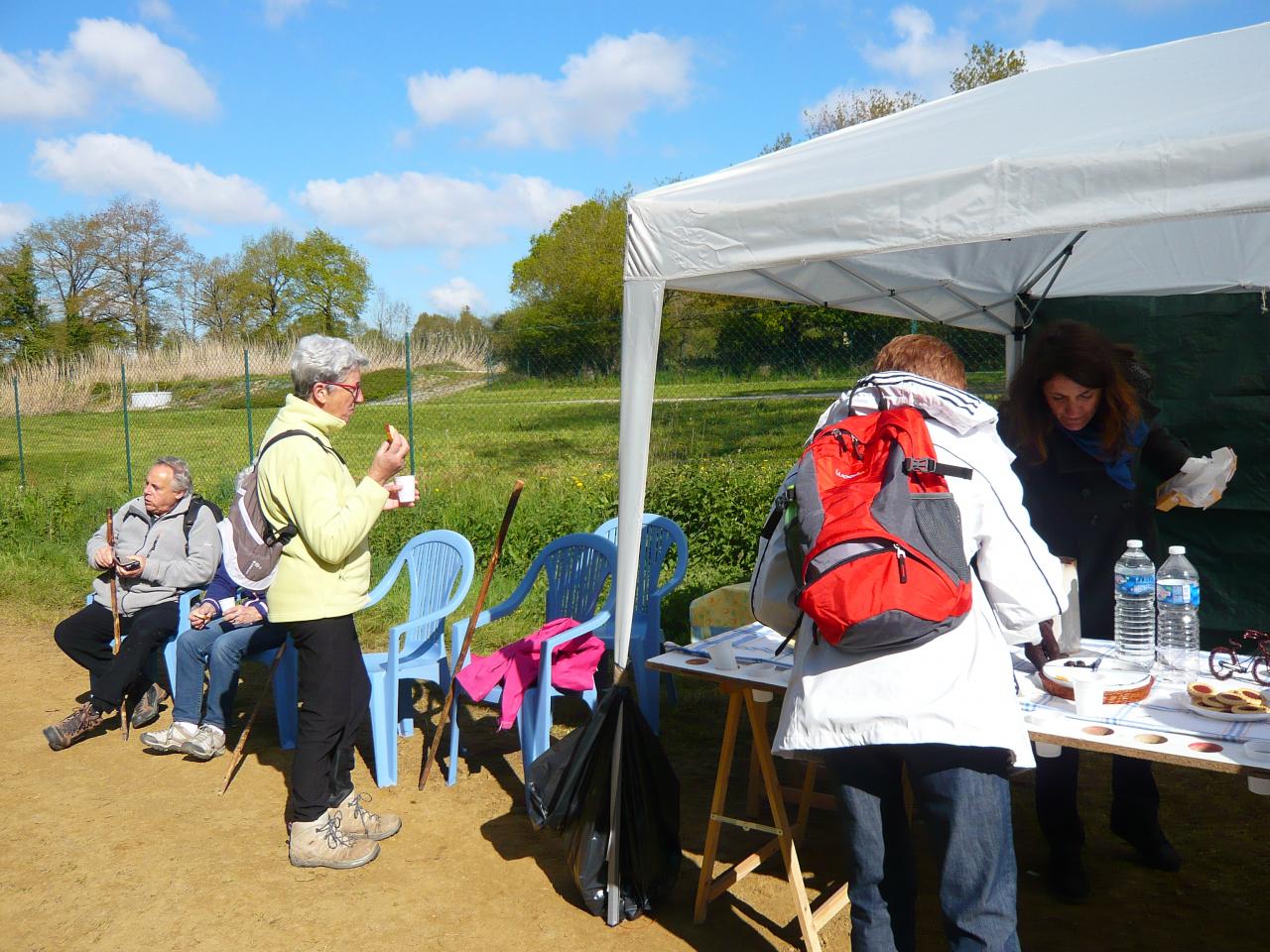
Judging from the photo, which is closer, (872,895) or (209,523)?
(872,895)

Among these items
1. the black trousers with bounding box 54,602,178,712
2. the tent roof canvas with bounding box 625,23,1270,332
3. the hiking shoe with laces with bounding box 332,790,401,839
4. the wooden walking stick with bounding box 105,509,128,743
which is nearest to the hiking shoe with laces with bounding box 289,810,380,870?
the hiking shoe with laces with bounding box 332,790,401,839

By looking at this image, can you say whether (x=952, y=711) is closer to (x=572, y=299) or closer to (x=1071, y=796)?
(x=1071, y=796)

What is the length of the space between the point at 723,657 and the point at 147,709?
339 cm

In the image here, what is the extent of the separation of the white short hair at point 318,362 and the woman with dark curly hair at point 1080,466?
2095mm

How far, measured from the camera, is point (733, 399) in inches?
338

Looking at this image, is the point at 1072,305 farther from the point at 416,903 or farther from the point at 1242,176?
the point at 416,903

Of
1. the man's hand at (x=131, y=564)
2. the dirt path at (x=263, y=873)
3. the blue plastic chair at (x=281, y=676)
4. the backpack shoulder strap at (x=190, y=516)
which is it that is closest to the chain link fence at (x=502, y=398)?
the backpack shoulder strap at (x=190, y=516)

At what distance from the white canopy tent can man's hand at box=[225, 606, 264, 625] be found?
7.16 ft

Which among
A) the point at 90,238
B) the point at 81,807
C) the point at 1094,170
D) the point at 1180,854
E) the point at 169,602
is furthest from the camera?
the point at 90,238

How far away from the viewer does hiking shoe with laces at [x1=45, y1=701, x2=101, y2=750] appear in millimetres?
4590

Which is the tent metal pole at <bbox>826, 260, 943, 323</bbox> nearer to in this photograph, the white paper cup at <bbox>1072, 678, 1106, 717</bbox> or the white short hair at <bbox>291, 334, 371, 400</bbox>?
the white short hair at <bbox>291, 334, 371, 400</bbox>

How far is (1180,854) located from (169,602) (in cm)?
431

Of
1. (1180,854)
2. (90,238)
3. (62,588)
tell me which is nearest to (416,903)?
(1180,854)

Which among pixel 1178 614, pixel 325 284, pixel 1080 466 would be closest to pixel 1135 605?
pixel 1178 614
